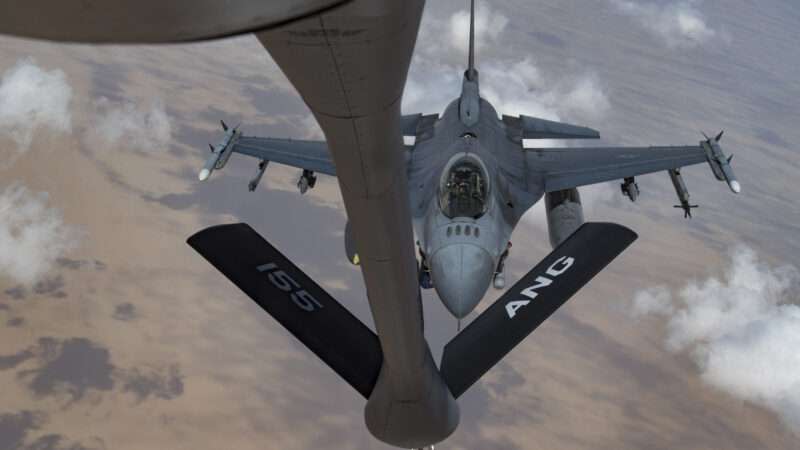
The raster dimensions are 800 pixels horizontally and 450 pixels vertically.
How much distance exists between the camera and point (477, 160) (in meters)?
16.1

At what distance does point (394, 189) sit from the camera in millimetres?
5207

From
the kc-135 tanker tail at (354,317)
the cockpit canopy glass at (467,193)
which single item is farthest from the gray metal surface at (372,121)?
the cockpit canopy glass at (467,193)

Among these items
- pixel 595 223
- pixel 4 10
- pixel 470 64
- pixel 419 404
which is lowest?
pixel 4 10

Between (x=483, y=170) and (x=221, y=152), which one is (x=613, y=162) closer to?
(x=483, y=170)

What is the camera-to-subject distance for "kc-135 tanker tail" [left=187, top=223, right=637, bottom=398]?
8.95m

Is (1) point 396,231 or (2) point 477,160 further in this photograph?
(2) point 477,160

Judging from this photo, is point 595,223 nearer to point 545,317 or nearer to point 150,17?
point 545,317

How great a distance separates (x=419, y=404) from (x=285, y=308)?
2378mm

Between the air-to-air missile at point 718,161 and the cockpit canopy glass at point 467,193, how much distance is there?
30.5 ft

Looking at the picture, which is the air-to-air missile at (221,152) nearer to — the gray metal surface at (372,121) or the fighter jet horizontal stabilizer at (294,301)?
the fighter jet horizontal stabilizer at (294,301)

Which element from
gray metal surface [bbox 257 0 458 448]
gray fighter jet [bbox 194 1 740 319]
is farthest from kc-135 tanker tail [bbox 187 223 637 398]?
gray fighter jet [bbox 194 1 740 319]

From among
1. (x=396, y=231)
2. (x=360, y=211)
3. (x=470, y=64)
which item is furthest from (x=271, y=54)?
(x=470, y=64)

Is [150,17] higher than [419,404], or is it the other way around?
[419,404]

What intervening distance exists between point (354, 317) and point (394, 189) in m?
4.55
